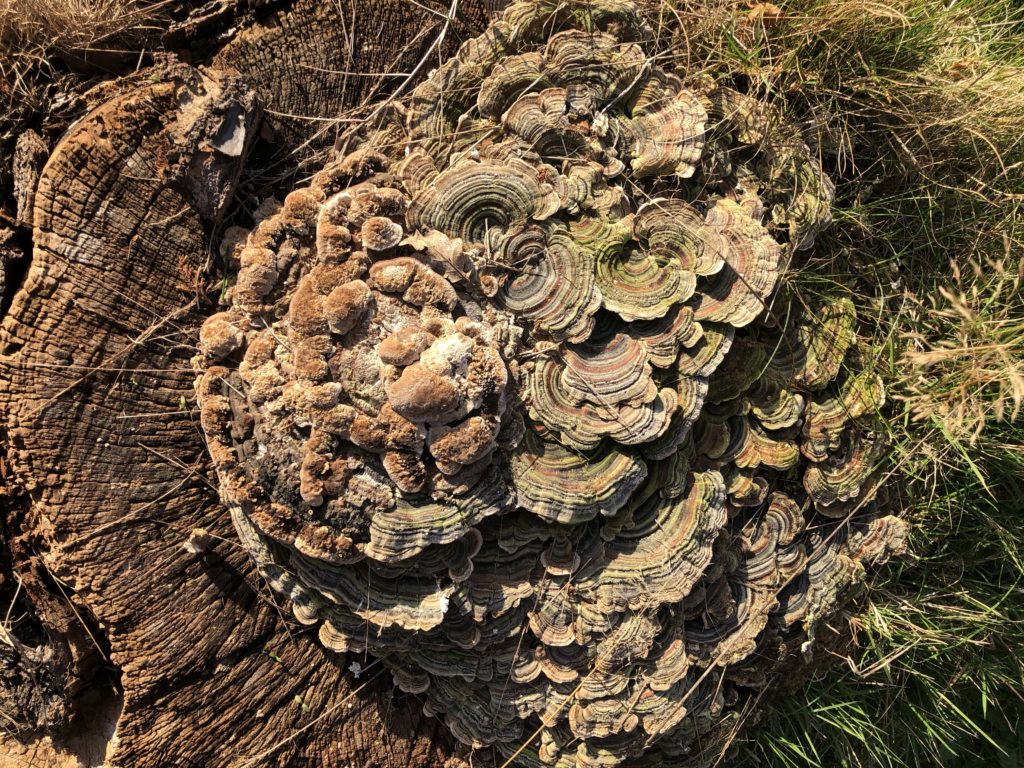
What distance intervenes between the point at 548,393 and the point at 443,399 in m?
0.41

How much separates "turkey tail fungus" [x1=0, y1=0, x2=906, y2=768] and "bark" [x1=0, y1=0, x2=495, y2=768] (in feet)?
0.04

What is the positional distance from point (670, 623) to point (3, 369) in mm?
2687

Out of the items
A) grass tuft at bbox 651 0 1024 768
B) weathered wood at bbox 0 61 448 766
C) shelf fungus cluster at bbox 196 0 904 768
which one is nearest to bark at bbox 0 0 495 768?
weathered wood at bbox 0 61 448 766

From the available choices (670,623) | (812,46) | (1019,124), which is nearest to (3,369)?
(670,623)

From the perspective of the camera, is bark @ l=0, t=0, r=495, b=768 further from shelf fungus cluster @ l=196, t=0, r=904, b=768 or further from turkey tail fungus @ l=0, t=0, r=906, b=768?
shelf fungus cluster @ l=196, t=0, r=904, b=768

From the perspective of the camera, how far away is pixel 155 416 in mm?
2621

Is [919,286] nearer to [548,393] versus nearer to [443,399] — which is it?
[548,393]

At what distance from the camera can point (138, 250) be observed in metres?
2.49

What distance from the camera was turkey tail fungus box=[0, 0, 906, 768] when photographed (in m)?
2.31

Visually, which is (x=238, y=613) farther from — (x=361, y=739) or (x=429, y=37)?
(x=429, y=37)

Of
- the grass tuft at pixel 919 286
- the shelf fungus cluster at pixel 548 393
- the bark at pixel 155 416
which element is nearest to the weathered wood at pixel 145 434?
the bark at pixel 155 416

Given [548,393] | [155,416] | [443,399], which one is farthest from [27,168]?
[548,393]

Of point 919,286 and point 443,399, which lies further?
point 919,286

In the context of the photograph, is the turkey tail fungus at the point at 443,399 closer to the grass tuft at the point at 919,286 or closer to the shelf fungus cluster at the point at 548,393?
the shelf fungus cluster at the point at 548,393
